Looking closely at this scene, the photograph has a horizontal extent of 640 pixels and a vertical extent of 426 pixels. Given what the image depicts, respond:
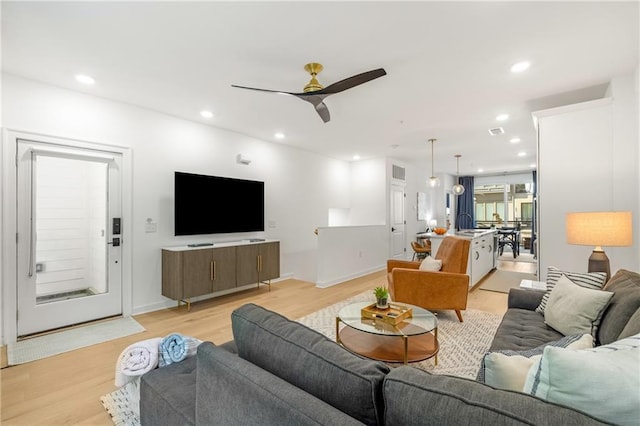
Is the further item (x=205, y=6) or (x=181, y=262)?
(x=181, y=262)

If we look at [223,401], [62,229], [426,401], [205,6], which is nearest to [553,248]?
[426,401]

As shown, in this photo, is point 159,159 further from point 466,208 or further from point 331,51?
point 466,208

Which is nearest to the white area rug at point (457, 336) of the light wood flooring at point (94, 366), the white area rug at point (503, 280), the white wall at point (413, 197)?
the light wood flooring at point (94, 366)

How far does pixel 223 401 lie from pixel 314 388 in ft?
1.14

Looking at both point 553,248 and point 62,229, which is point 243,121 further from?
point 553,248

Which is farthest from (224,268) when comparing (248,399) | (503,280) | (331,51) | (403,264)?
(503,280)

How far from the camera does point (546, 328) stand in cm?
208

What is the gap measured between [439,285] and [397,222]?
4.20 m

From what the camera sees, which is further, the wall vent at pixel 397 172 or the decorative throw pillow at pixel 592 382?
the wall vent at pixel 397 172

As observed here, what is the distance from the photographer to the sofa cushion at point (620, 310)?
4.96 feet

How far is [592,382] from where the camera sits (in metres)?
0.70

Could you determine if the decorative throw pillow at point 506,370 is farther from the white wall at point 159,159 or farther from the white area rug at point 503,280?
the white area rug at point 503,280

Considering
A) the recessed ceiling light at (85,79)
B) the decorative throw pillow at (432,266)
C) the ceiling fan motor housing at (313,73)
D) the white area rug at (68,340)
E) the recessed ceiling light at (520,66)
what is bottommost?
the white area rug at (68,340)

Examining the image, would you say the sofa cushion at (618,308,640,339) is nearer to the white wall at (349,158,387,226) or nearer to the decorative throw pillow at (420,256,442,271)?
the decorative throw pillow at (420,256,442,271)
